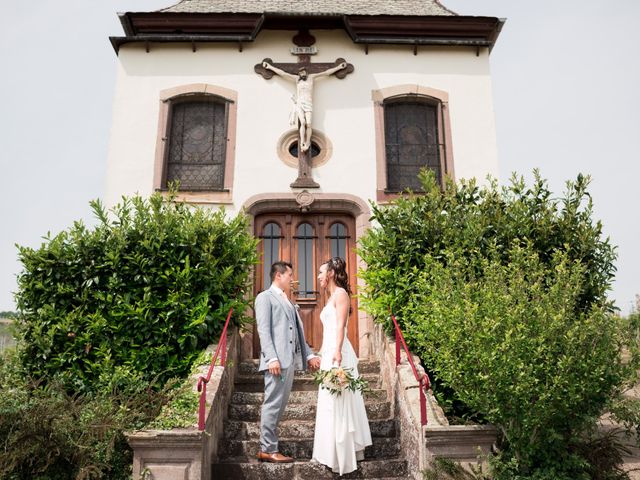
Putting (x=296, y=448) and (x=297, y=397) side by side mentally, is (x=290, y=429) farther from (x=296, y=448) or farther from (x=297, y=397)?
(x=297, y=397)

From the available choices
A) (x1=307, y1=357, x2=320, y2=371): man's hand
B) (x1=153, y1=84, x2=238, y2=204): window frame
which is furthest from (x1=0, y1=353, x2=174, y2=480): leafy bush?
(x1=153, y1=84, x2=238, y2=204): window frame

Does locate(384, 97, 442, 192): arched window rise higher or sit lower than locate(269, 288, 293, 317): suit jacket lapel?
higher

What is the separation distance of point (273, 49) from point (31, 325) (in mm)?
6018

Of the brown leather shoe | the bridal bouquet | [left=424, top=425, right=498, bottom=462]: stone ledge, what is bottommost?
the brown leather shoe

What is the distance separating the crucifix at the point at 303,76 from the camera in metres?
9.68

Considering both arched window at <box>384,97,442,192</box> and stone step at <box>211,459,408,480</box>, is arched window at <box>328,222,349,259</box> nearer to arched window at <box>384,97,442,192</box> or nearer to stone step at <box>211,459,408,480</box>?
arched window at <box>384,97,442,192</box>

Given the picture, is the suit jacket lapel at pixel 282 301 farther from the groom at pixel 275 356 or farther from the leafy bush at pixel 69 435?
the leafy bush at pixel 69 435

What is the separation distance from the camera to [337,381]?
18.5 ft

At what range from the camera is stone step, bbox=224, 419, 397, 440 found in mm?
6477

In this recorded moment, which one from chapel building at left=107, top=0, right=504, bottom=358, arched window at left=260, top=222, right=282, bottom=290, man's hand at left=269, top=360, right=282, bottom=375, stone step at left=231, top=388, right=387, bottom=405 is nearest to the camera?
man's hand at left=269, top=360, right=282, bottom=375

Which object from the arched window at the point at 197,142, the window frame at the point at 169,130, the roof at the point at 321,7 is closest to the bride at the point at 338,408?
the window frame at the point at 169,130

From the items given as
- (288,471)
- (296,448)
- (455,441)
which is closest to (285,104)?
(296,448)

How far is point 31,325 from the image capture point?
293 inches

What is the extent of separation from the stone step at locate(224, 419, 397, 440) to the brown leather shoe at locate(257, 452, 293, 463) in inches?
24.4
